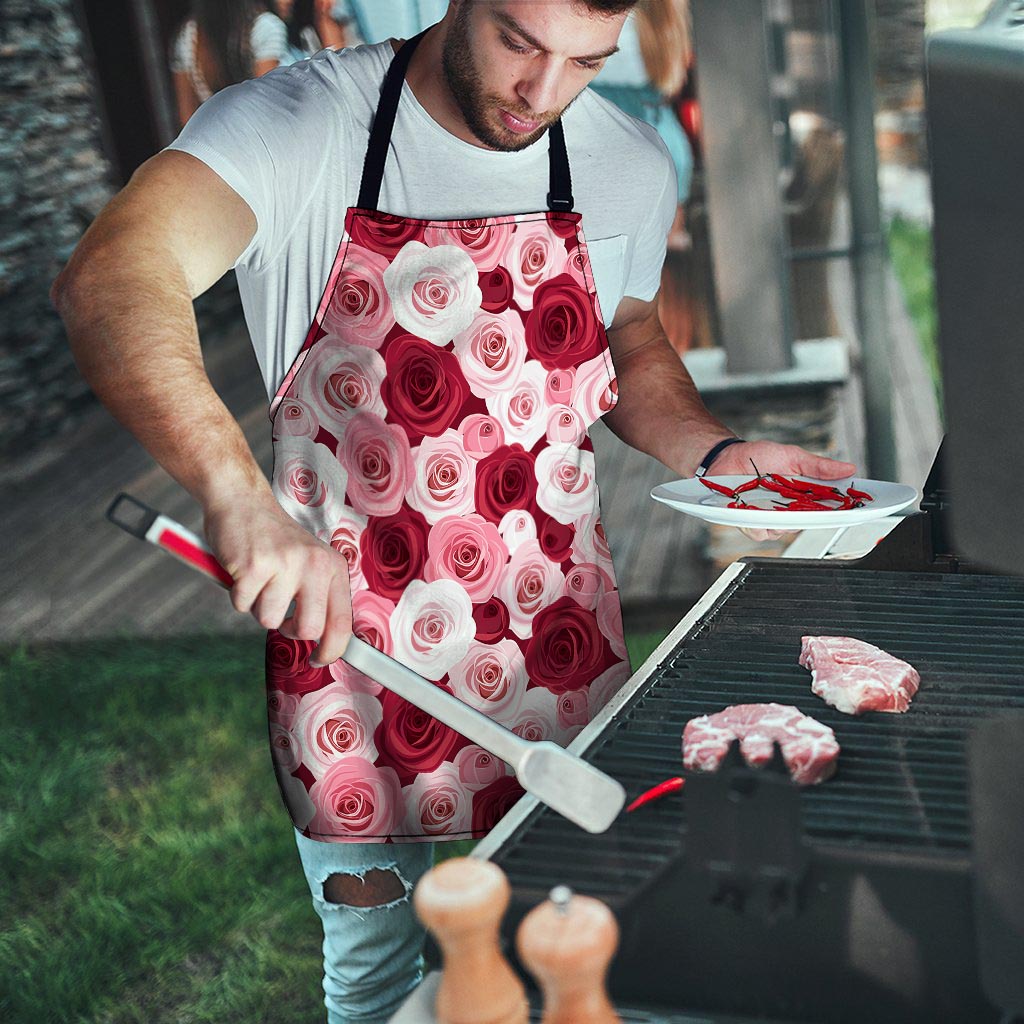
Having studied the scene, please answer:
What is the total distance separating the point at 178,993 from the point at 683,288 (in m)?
2.87

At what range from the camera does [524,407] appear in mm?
1742

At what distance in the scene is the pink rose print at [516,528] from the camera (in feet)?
5.70

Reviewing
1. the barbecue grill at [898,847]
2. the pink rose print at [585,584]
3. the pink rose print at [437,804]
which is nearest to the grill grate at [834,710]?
the barbecue grill at [898,847]

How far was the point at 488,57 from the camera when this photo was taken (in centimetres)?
163

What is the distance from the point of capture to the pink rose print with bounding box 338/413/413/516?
1.68m

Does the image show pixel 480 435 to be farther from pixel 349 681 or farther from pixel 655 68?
pixel 655 68

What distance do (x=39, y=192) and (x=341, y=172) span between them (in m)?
5.49

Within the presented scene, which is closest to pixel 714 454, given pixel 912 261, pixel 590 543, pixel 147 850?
pixel 590 543

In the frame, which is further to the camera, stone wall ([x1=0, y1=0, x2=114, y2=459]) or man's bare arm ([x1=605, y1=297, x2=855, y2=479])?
stone wall ([x1=0, y1=0, x2=114, y2=459])

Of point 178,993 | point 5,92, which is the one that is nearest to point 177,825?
point 178,993

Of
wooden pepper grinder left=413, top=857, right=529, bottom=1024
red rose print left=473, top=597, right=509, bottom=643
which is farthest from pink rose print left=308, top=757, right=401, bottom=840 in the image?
wooden pepper grinder left=413, top=857, right=529, bottom=1024

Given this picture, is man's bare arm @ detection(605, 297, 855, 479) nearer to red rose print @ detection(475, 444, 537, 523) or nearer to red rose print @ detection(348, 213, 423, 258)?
red rose print @ detection(475, 444, 537, 523)

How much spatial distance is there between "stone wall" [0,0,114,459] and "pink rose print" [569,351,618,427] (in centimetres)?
532

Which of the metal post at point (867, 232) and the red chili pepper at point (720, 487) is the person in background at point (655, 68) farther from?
the red chili pepper at point (720, 487)
